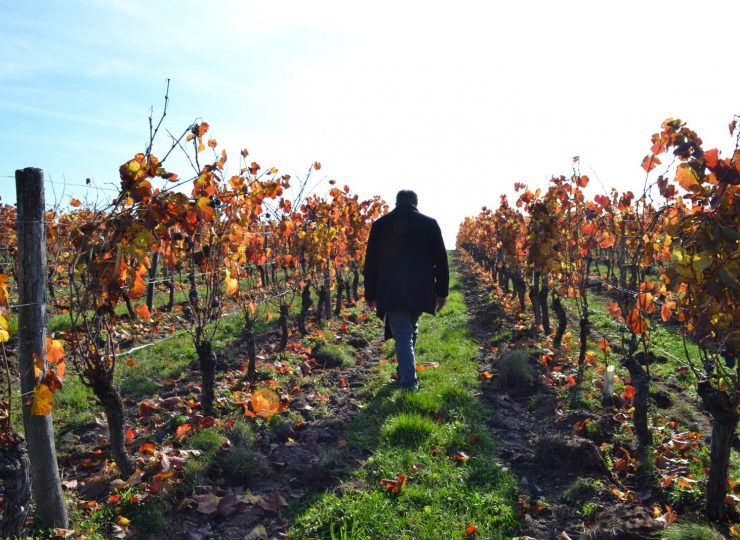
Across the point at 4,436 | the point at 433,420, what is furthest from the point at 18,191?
the point at 433,420

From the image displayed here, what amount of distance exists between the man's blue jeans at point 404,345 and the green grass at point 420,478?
175 mm

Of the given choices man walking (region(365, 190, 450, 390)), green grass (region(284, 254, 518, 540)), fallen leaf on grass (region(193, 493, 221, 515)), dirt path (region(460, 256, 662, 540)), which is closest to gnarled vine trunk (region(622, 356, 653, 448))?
dirt path (region(460, 256, 662, 540))

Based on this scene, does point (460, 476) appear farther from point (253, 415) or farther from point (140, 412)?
point (140, 412)

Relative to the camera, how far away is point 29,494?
106 inches

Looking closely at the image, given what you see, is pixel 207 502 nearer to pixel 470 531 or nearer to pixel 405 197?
pixel 470 531

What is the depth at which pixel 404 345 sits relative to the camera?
5.31m

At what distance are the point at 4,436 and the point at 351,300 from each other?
10.8 meters

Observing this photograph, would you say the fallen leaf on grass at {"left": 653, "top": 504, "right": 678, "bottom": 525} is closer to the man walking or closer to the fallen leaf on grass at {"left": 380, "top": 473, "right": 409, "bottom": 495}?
the fallen leaf on grass at {"left": 380, "top": 473, "right": 409, "bottom": 495}

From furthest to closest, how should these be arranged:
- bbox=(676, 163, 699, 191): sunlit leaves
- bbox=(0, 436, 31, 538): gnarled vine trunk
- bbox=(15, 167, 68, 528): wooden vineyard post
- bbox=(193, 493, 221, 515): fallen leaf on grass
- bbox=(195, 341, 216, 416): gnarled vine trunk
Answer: bbox=(195, 341, 216, 416): gnarled vine trunk < bbox=(193, 493, 221, 515): fallen leaf on grass < bbox=(676, 163, 699, 191): sunlit leaves < bbox=(15, 167, 68, 528): wooden vineyard post < bbox=(0, 436, 31, 538): gnarled vine trunk

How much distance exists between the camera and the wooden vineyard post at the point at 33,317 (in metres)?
2.80

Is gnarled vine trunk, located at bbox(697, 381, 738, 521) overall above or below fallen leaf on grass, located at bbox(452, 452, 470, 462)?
above

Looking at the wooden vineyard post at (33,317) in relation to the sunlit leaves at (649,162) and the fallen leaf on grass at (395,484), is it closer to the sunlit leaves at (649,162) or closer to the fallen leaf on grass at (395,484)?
the fallen leaf on grass at (395,484)

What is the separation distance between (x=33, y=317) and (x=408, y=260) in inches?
131

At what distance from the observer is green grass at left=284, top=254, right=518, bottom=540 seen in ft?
10.1
